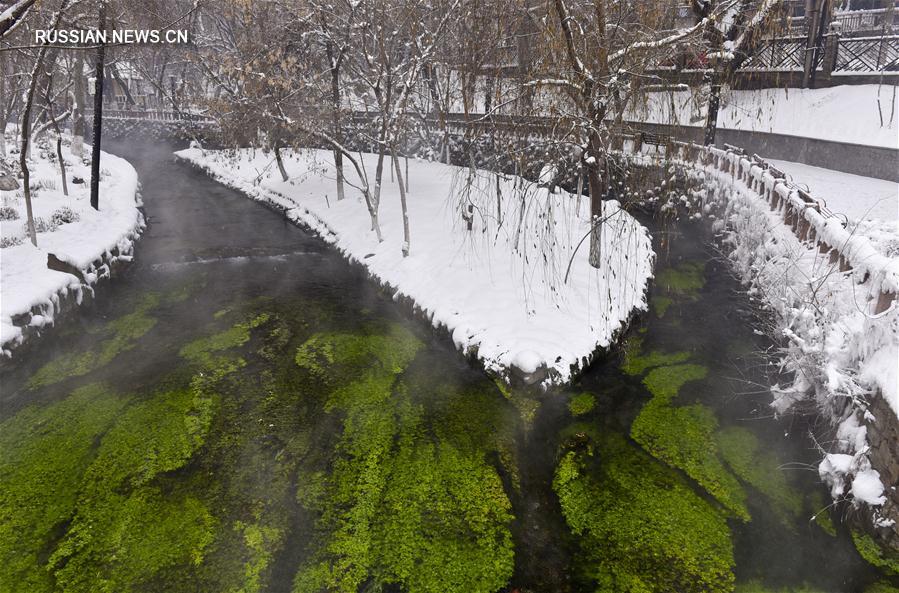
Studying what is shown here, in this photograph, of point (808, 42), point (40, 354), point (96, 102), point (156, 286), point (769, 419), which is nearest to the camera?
point (769, 419)

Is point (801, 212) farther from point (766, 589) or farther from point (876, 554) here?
point (766, 589)

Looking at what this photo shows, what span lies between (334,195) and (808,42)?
23.3 metres

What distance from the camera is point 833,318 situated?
7.94m

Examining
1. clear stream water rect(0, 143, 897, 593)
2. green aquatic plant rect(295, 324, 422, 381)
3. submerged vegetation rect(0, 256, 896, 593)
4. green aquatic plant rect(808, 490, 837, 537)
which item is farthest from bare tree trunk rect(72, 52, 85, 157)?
green aquatic plant rect(808, 490, 837, 537)

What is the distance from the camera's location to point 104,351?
443 inches

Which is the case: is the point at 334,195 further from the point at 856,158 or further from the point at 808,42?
the point at 808,42

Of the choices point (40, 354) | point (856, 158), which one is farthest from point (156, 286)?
point (856, 158)

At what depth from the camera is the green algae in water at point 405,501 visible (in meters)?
6.14

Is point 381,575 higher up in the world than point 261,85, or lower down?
lower down

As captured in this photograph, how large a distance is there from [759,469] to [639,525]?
225cm

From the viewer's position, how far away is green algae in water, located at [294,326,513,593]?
614 centimetres

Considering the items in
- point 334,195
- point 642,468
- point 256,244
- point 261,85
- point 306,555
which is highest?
point 261,85

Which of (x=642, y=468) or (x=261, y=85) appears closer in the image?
(x=642, y=468)

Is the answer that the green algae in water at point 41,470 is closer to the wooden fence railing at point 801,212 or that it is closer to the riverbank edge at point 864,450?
the wooden fence railing at point 801,212
